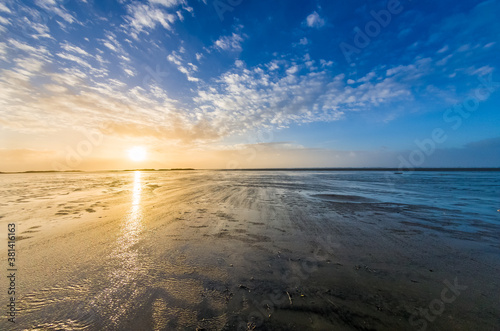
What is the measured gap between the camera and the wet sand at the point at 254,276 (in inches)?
113

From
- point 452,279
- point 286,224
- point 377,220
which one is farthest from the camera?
point 377,220

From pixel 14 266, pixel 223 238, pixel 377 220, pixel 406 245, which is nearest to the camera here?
pixel 14 266

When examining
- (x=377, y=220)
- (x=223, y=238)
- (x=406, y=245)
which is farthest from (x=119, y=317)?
(x=377, y=220)

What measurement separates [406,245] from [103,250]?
8.88 metres

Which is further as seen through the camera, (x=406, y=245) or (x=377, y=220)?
(x=377, y=220)

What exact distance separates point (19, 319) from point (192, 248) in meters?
3.16

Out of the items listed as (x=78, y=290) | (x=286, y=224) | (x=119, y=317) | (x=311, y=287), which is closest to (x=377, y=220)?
(x=286, y=224)

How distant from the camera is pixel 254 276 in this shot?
4.04 m

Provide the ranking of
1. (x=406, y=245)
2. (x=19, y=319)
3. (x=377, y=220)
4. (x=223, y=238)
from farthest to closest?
(x=377, y=220)
(x=223, y=238)
(x=406, y=245)
(x=19, y=319)

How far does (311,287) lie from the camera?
365cm

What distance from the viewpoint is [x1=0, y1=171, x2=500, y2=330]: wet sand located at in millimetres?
2879

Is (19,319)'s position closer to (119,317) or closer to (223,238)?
(119,317)

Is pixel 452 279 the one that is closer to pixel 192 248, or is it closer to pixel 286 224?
pixel 286 224

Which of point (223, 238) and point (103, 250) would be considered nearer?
point (103, 250)
